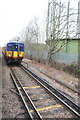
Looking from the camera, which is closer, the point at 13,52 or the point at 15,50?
the point at 13,52

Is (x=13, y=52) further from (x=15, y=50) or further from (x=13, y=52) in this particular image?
(x=15, y=50)

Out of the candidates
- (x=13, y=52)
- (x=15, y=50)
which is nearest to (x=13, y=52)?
(x=13, y=52)

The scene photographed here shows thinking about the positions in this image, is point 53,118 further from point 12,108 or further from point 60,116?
point 12,108

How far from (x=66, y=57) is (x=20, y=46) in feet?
21.4

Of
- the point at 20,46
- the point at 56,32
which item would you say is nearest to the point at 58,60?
the point at 56,32

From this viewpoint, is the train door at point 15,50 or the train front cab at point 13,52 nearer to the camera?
the train front cab at point 13,52

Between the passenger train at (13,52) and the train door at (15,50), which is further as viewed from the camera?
the train door at (15,50)

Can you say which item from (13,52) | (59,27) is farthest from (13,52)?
(59,27)

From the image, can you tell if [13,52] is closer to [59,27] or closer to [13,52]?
[13,52]

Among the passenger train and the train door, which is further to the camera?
the train door

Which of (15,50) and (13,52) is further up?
(15,50)

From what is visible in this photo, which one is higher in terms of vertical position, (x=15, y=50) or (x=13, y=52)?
(x=15, y=50)

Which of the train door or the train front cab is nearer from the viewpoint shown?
the train front cab

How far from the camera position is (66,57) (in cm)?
1405
